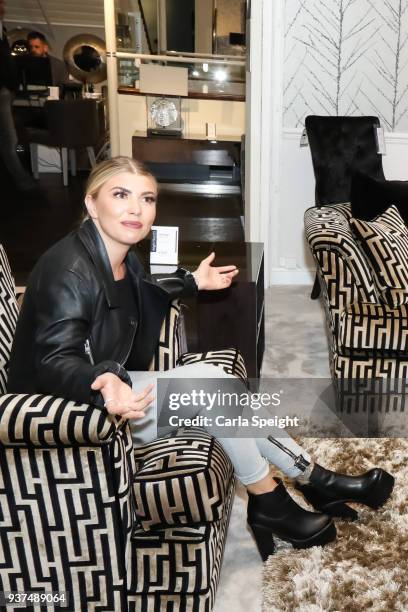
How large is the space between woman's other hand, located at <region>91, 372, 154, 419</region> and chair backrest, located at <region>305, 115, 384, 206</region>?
2659 millimetres

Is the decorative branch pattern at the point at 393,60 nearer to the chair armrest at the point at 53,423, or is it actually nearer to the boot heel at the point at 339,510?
the boot heel at the point at 339,510

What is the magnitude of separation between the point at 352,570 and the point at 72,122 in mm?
5790

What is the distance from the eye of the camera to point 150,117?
600cm

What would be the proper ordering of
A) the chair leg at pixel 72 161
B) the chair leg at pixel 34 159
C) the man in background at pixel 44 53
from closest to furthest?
the chair leg at pixel 34 159 < the chair leg at pixel 72 161 < the man in background at pixel 44 53

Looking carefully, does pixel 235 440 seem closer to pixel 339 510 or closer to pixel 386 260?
pixel 339 510

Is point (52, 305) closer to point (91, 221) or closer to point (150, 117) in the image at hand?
point (91, 221)

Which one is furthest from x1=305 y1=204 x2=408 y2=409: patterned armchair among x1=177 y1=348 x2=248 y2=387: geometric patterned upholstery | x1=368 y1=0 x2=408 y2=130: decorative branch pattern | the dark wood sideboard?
x1=368 y1=0 x2=408 y2=130: decorative branch pattern

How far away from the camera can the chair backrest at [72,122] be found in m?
6.54

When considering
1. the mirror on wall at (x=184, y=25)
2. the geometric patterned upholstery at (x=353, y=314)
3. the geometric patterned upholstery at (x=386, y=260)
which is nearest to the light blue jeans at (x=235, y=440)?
the geometric patterned upholstery at (x=353, y=314)

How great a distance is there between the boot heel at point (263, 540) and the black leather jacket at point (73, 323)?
0.57 metres

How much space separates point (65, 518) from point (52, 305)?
0.46 meters

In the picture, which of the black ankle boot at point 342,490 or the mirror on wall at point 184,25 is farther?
the mirror on wall at point 184,25

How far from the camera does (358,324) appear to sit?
2.30 metres

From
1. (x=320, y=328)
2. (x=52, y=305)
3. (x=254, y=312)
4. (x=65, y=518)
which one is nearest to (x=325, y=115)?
(x=320, y=328)
